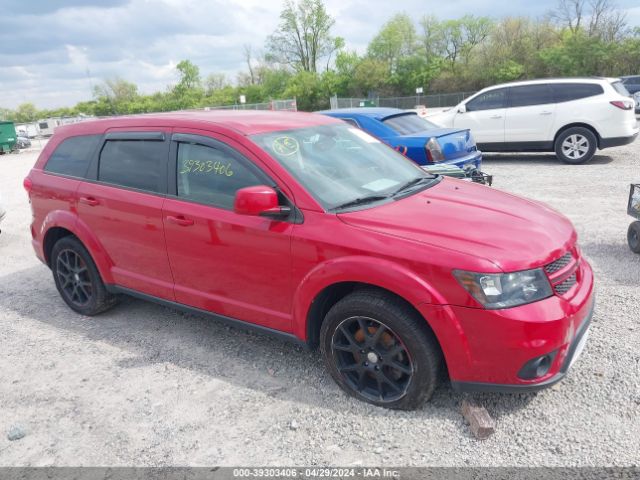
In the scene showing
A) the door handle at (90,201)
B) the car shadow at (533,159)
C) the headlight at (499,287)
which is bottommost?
the car shadow at (533,159)

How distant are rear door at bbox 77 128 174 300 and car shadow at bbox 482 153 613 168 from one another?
31.1 feet

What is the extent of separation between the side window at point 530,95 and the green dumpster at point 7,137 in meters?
27.1

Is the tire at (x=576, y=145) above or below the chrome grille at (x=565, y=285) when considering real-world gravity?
below

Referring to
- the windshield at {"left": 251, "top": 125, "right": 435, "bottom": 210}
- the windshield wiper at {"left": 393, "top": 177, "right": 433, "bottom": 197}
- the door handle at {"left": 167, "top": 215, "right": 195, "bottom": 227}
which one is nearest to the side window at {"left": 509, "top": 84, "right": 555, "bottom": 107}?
the windshield at {"left": 251, "top": 125, "right": 435, "bottom": 210}

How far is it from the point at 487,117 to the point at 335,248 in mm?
9822

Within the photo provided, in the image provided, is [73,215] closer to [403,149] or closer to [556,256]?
[556,256]

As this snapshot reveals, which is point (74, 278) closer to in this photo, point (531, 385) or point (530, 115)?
point (531, 385)

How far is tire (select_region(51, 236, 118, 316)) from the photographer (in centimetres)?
461

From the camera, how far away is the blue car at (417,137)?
299 inches

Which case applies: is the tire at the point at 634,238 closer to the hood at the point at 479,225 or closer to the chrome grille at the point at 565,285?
the hood at the point at 479,225

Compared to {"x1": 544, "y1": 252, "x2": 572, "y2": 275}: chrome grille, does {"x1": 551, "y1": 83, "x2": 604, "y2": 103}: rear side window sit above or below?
above

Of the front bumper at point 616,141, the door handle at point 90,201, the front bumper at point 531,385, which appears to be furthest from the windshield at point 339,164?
the front bumper at point 616,141

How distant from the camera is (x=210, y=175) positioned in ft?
12.0

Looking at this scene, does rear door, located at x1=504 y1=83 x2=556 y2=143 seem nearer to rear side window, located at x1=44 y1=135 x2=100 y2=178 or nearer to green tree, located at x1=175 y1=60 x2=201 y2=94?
rear side window, located at x1=44 y1=135 x2=100 y2=178
